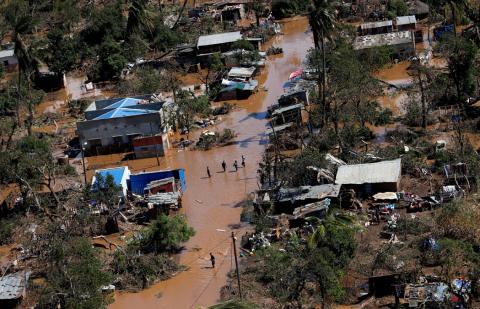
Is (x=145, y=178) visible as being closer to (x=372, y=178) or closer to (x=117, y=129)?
(x=117, y=129)

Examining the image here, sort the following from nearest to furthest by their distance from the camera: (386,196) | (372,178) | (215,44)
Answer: (386,196) < (372,178) < (215,44)

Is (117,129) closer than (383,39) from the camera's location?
Yes

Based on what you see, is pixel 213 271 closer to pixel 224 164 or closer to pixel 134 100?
pixel 224 164

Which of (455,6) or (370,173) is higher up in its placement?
(455,6)

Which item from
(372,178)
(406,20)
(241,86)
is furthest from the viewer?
(406,20)

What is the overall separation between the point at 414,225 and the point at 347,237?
3.10 metres

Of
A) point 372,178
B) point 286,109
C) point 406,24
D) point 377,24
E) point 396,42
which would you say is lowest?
point 372,178

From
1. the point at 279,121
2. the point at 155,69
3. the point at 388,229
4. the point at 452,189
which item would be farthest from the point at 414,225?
the point at 155,69

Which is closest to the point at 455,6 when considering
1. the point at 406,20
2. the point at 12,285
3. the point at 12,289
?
the point at 406,20

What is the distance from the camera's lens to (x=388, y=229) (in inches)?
974

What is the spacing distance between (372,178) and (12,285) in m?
11.4

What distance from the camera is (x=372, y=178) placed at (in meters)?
27.2

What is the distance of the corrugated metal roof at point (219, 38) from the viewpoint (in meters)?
45.0

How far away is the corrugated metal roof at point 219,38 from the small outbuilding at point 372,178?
18813 millimetres
